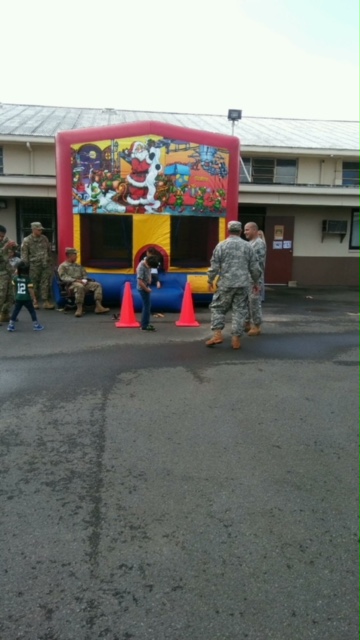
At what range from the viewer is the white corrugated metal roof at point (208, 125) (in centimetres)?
1594

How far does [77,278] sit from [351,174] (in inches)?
438

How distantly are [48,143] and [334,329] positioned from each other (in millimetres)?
9952

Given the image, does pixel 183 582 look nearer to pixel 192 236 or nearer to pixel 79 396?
pixel 79 396

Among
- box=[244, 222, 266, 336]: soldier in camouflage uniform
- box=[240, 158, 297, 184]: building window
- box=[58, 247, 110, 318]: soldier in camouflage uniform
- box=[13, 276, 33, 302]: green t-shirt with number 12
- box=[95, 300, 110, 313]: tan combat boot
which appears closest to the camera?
box=[244, 222, 266, 336]: soldier in camouflage uniform

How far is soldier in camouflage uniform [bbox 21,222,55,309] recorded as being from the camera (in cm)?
1087

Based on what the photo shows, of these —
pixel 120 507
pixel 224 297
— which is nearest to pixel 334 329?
pixel 224 297

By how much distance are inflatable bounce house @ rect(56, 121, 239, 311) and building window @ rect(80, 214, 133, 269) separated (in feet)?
0.07

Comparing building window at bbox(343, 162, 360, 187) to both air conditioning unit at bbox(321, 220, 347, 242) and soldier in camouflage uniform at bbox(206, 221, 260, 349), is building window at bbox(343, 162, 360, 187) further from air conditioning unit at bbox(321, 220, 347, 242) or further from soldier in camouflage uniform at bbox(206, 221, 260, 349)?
soldier in camouflage uniform at bbox(206, 221, 260, 349)

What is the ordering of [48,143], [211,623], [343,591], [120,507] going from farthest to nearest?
[48,143]
[120,507]
[343,591]
[211,623]

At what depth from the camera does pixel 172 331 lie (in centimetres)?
859

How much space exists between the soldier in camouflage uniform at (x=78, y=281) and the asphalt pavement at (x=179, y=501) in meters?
3.96

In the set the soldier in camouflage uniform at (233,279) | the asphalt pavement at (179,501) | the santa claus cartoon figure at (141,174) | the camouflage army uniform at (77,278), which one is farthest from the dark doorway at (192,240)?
the asphalt pavement at (179,501)

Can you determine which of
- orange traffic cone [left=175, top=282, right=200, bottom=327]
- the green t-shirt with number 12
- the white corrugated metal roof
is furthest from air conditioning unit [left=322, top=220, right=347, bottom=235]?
the green t-shirt with number 12

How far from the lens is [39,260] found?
11.0 meters
